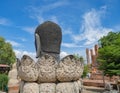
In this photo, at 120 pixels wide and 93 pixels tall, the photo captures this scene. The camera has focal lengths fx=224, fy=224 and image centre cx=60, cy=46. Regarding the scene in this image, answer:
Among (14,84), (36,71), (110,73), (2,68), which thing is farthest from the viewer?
(2,68)

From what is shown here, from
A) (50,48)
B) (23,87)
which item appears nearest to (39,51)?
(50,48)

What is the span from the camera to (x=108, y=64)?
22578 mm

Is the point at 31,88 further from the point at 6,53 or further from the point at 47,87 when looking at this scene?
the point at 6,53

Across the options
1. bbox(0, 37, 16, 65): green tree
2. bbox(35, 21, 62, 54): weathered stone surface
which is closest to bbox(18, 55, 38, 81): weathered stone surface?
bbox(35, 21, 62, 54): weathered stone surface

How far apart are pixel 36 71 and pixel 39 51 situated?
1.63m

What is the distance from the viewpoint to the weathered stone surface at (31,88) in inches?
185

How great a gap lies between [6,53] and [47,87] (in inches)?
1422

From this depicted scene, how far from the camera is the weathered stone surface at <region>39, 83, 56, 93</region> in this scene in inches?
185

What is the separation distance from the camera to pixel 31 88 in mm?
4695

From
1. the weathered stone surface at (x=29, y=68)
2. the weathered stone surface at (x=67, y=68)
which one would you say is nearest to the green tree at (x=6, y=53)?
the weathered stone surface at (x=29, y=68)

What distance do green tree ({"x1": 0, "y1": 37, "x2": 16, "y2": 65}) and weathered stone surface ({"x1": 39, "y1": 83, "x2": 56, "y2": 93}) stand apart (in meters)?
35.6

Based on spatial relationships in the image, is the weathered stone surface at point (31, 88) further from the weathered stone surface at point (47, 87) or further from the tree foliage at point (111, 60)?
the tree foliage at point (111, 60)

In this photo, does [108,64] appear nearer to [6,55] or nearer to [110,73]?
[110,73]

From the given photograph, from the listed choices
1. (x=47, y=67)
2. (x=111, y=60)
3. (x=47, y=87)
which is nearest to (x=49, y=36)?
(x=47, y=67)
